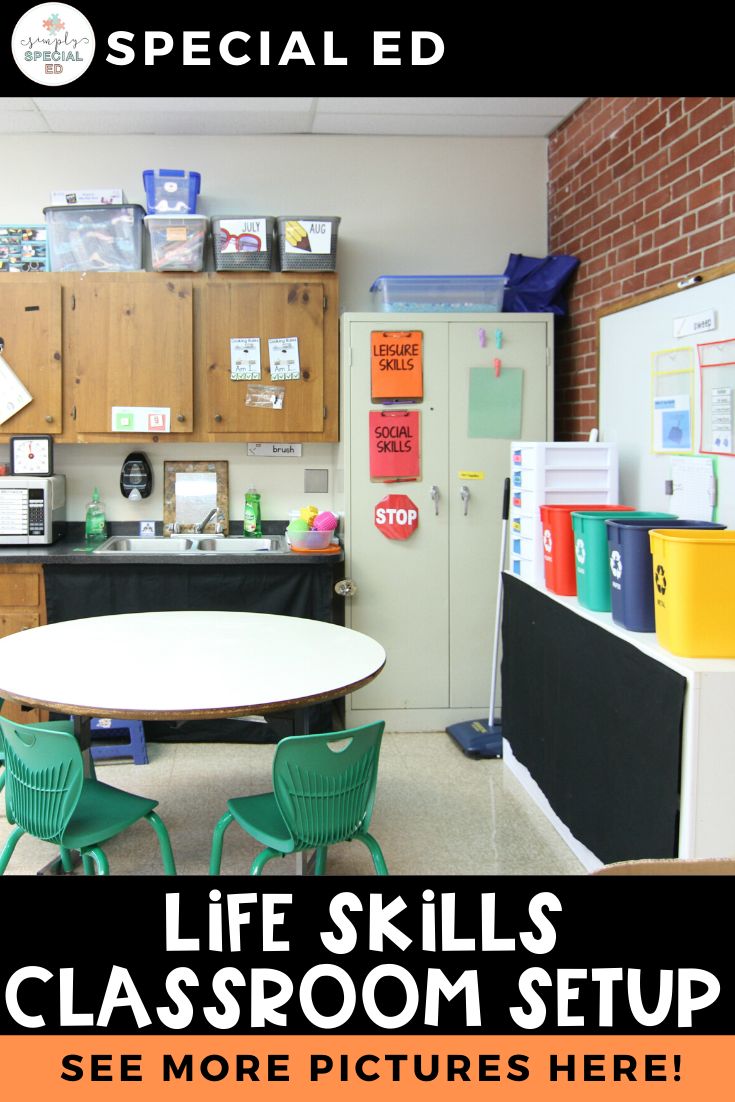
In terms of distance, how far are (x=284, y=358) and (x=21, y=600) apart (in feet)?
5.54

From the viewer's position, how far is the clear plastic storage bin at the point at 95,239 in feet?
15.4

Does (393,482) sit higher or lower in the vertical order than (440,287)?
lower

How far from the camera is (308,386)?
4730 mm

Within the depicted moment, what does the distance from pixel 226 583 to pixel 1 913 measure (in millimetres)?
2777

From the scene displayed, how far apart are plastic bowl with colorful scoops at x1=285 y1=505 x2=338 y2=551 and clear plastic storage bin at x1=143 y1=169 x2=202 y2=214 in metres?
1.60

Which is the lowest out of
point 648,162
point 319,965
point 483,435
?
point 319,965

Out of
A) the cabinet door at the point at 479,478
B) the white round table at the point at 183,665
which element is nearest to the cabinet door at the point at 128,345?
the cabinet door at the point at 479,478

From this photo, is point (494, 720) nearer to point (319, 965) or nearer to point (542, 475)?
point (542, 475)

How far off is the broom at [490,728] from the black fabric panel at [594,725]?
0.37 m
